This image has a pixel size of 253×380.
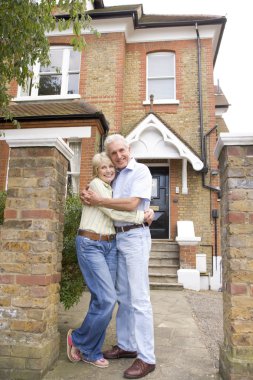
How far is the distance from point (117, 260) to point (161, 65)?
913cm

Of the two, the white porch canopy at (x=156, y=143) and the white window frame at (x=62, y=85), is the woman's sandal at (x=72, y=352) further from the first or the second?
the white window frame at (x=62, y=85)

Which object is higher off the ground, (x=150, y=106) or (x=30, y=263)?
(x=150, y=106)

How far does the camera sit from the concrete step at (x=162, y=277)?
7.54 metres

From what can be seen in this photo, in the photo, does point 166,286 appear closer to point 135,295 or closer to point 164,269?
point 164,269

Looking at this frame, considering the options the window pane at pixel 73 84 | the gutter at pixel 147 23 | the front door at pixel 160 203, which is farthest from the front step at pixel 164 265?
the gutter at pixel 147 23

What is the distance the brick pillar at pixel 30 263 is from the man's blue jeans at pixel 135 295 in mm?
602

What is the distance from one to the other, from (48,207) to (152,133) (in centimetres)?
680

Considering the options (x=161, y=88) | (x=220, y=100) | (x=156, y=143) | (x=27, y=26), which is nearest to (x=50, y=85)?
(x=161, y=88)

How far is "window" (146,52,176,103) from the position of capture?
10500 mm

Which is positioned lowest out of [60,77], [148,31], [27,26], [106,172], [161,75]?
[106,172]

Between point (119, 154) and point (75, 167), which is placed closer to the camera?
point (119, 154)

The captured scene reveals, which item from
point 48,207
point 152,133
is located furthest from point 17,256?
point 152,133

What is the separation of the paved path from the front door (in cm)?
461

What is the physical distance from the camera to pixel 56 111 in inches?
344
